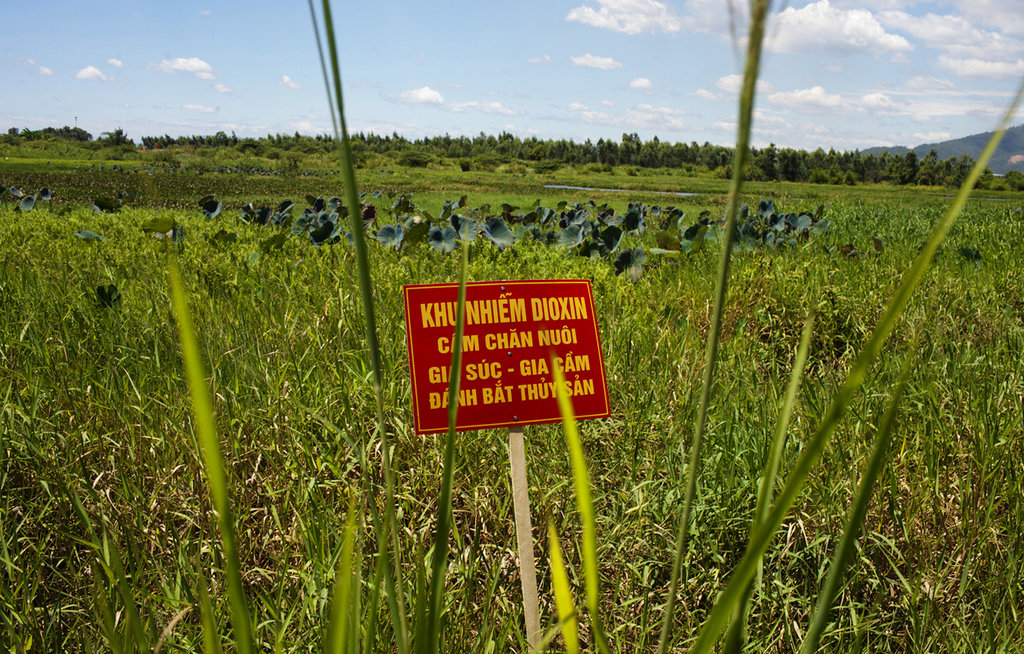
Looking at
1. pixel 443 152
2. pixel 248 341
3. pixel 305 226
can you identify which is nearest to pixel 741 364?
pixel 248 341

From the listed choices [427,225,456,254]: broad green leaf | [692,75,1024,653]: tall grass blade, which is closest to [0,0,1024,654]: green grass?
[692,75,1024,653]: tall grass blade

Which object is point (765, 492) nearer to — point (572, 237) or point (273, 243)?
point (273, 243)

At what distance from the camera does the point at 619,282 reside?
3906mm

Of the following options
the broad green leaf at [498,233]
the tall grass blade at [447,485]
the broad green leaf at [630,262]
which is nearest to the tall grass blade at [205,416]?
the tall grass blade at [447,485]

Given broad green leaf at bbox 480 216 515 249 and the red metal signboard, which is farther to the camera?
broad green leaf at bbox 480 216 515 249

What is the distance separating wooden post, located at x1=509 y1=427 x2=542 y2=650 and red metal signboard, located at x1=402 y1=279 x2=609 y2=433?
0.10m

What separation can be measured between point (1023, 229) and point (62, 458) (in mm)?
8691

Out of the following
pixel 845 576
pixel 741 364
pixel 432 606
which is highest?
pixel 432 606

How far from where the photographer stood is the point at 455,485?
1.97m

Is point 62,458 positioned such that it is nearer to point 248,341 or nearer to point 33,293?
point 248,341

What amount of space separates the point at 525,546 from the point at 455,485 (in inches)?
23.3

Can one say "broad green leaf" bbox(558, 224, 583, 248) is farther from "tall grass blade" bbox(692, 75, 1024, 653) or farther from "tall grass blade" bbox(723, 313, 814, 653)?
"tall grass blade" bbox(692, 75, 1024, 653)

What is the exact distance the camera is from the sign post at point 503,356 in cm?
161

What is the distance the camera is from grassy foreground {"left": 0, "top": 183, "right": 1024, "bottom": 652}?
1.48m
